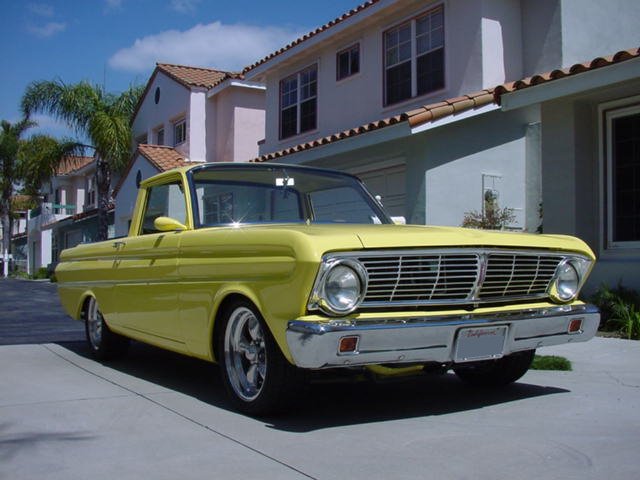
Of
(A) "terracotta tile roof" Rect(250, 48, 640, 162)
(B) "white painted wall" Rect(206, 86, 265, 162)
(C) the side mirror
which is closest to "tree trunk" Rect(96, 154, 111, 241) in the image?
(B) "white painted wall" Rect(206, 86, 265, 162)

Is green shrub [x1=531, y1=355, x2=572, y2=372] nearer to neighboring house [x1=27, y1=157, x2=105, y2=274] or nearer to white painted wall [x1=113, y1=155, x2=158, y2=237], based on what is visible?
white painted wall [x1=113, y1=155, x2=158, y2=237]

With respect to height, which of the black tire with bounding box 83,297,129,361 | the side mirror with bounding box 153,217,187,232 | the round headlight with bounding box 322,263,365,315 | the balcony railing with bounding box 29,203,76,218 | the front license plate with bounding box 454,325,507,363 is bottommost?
the black tire with bounding box 83,297,129,361

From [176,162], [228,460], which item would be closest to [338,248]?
[228,460]

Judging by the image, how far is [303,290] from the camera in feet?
13.5

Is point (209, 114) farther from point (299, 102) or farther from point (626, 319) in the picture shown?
point (626, 319)

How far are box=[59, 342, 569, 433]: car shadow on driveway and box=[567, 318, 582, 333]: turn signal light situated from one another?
27.6 inches

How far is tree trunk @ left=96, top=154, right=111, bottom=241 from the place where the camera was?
985 inches

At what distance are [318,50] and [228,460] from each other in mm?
13486

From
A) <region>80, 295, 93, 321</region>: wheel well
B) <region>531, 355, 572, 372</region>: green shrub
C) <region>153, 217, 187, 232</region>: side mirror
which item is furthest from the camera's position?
<region>80, 295, 93, 321</region>: wheel well

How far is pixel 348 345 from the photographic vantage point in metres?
4.07

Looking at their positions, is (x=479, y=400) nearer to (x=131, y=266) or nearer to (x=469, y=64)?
(x=131, y=266)

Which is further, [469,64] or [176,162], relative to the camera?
[176,162]

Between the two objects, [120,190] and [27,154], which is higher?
[27,154]

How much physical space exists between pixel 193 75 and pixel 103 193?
17.6 ft
